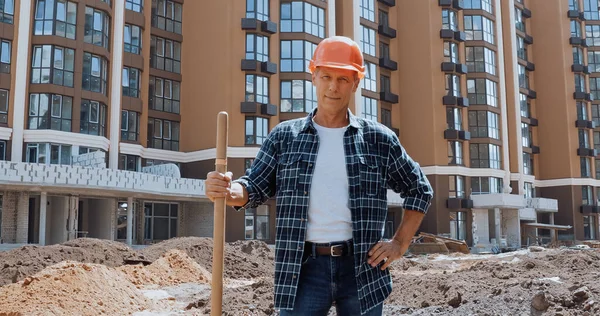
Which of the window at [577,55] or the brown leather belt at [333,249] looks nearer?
the brown leather belt at [333,249]

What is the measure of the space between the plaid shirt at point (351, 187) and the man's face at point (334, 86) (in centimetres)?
13

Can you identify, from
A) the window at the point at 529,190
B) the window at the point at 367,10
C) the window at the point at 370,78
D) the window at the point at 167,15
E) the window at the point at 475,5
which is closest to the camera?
the window at the point at 167,15

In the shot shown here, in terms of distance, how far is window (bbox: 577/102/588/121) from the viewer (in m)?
60.2

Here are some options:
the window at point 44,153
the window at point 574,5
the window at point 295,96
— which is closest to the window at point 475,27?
the window at point 574,5

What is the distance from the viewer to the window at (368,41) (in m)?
47.5

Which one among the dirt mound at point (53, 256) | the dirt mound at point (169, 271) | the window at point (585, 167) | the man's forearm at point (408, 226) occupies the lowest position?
the dirt mound at point (169, 271)

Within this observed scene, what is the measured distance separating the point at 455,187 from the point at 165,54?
23987mm

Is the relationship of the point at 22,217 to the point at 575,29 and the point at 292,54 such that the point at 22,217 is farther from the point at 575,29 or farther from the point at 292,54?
the point at 575,29

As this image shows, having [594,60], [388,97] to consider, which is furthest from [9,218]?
[594,60]

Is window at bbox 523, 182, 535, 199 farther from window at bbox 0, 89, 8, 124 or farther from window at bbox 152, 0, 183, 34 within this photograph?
window at bbox 0, 89, 8, 124

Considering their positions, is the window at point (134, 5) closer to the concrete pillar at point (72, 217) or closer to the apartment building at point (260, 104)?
the apartment building at point (260, 104)

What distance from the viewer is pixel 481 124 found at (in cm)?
5122

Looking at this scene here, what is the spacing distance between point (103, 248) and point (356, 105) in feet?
95.3

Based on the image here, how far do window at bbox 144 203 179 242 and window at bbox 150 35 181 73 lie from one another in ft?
30.9
